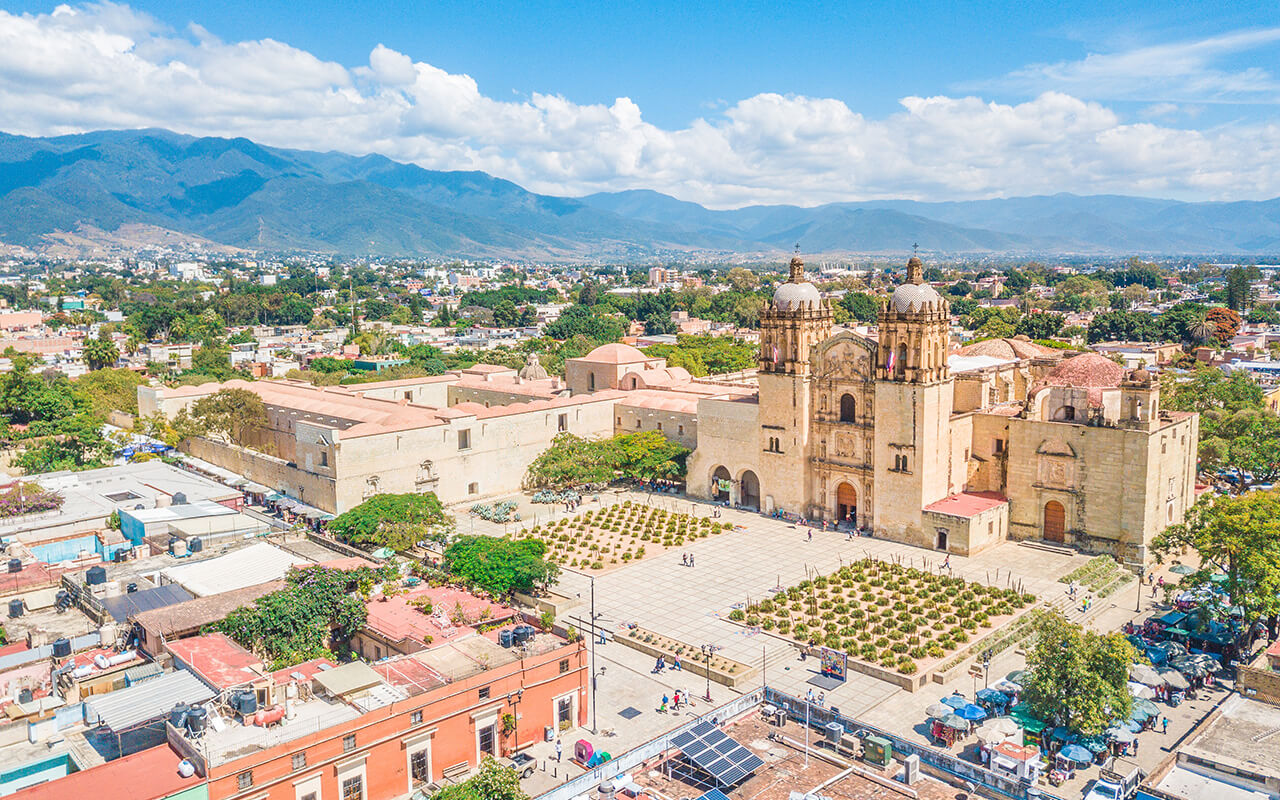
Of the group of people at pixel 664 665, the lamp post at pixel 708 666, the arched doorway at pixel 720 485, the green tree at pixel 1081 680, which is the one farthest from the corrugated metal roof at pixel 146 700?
the arched doorway at pixel 720 485

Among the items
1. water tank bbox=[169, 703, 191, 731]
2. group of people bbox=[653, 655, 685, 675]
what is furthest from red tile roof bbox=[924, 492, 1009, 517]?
water tank bbox=[169, 703, 191, 731]

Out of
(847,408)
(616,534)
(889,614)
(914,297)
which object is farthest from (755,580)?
(914,297)

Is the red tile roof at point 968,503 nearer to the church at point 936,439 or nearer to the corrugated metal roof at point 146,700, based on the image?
the church at point 936,439

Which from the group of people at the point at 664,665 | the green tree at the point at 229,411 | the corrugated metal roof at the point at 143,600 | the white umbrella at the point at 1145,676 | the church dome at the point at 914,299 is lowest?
the group of people at the point at 664,665

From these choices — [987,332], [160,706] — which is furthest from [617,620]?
[987,332]

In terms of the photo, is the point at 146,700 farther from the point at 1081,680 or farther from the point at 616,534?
the point at 616,534

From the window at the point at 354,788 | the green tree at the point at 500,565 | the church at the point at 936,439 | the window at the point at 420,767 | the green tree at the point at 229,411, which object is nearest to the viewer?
the window at the point at 354,788

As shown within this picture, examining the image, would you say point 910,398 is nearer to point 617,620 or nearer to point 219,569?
point 617,620
